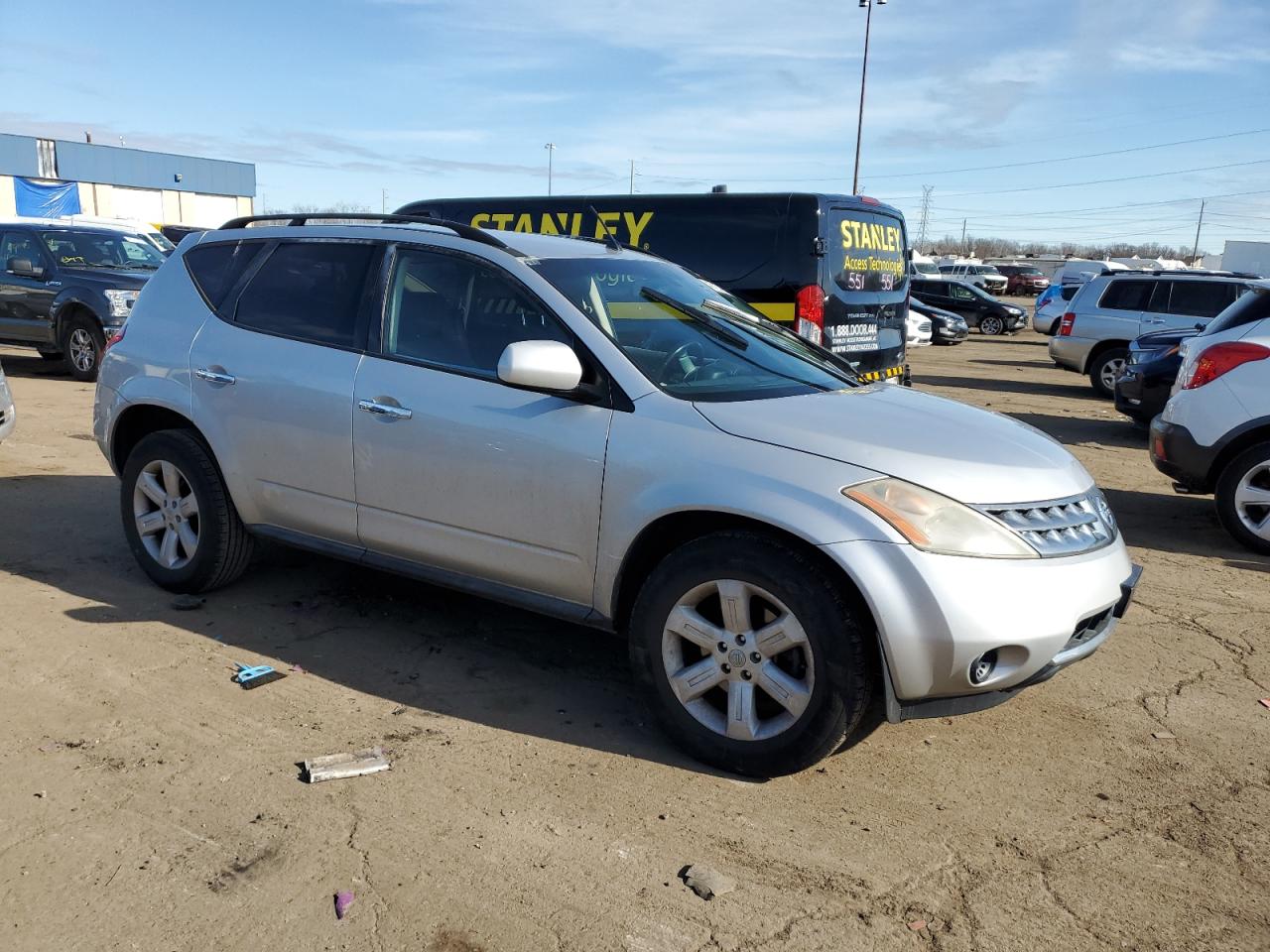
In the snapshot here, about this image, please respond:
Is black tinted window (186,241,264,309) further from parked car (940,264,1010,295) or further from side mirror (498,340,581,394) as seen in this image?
parked car (940,264,1010,295)

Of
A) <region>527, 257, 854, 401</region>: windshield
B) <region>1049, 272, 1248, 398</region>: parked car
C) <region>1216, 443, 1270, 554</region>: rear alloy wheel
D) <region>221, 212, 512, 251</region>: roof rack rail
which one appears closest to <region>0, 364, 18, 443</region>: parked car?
<region>221, 212, 512, 251</region>: roof rack rail

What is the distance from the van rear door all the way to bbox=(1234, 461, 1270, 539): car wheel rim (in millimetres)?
2750

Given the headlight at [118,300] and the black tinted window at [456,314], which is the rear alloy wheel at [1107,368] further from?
the black tinted window at [456,314]

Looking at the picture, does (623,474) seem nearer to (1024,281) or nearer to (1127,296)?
(1127,296)

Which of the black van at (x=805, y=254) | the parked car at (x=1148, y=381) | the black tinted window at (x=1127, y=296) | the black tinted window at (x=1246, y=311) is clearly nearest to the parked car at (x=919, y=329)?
the black tinted window at (x=1127, y=296)

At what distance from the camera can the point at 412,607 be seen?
5.11 m

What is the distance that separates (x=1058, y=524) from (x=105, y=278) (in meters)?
12.5

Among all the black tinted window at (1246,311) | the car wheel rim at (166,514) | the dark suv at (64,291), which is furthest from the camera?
the dark suv at (64,291)

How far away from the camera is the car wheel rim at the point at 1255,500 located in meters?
6.66

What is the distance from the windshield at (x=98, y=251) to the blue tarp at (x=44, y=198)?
39389 millimetres

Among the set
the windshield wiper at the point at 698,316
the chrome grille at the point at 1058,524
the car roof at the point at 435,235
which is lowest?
the chrome grille at the point at 1058,524

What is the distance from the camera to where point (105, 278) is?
12.9 m

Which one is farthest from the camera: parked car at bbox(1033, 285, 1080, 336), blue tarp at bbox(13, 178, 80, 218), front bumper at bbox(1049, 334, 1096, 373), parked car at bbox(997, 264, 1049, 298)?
parked car at bbox(997, 264, 1049, 298)

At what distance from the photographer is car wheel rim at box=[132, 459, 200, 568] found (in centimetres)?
502
